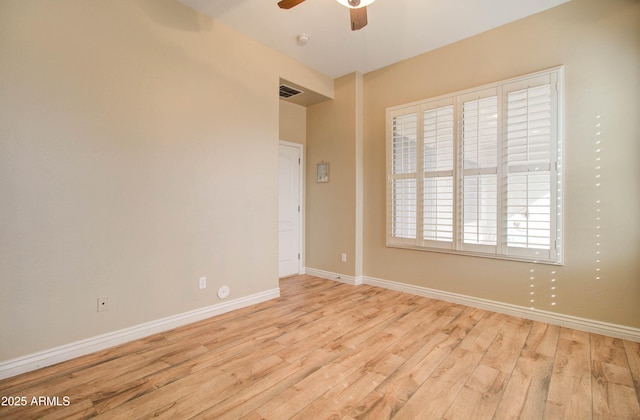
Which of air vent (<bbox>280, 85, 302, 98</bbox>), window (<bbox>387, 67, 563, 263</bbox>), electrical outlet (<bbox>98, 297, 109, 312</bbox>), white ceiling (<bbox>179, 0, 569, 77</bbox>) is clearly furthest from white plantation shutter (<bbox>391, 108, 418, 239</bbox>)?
electrical outlet (<bbox>98, 297, 109, 312</bbox>)

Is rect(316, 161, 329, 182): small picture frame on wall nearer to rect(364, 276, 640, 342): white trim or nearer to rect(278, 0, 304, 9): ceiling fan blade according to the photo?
rect(364, 276, 640, 342): white trim

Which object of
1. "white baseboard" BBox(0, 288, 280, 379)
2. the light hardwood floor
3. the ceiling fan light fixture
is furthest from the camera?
the ceiling fan light fixture

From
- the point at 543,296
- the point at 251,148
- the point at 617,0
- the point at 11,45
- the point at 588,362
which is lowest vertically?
the point at 588,362

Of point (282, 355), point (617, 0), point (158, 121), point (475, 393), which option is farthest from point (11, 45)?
point (617, 0)

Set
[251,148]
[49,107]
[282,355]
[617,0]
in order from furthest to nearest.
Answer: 1. [251,148]
2. [617,0]
3. [282,355]
4. [49,107]

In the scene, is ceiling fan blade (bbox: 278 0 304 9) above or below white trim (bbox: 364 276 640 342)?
above

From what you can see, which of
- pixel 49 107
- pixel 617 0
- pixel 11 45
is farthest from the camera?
pixel 617 0

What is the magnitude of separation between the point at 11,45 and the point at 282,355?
2901mm

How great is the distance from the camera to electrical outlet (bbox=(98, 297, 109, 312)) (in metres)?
2.35

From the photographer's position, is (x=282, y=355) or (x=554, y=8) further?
(x=554, y=8)

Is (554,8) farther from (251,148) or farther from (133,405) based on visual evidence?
(133,405)

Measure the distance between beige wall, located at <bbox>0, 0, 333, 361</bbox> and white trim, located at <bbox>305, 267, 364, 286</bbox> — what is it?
4.54ft

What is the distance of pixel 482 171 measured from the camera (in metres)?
3.22

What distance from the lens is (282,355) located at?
226 centimetres
